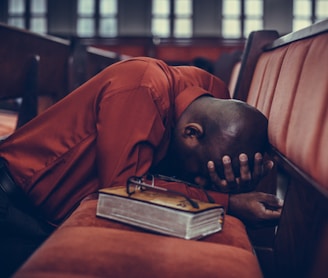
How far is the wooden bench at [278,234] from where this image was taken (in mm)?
942

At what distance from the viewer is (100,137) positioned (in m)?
1.51

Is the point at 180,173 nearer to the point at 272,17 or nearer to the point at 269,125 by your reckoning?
the point at 269,125

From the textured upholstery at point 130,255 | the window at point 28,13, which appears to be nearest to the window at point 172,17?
the window at point 28,13

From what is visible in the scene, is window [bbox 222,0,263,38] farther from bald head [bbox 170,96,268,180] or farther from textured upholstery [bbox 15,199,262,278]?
textured upholstery [bbox 15,199,262,278]

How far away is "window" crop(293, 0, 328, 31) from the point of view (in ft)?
50.0

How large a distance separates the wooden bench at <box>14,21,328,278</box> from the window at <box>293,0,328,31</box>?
14563mm

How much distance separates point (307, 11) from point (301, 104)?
15.1 m

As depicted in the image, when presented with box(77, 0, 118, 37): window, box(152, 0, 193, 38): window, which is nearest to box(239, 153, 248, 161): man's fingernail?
box(152, 0, 193, 38): window

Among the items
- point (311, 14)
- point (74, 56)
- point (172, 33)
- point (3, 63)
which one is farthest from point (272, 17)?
point (3, 63)

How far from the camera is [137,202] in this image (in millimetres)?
1171

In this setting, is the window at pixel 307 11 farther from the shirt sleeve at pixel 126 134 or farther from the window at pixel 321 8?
the shirt sleeve at pixel 126 134

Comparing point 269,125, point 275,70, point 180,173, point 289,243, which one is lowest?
point 289,243

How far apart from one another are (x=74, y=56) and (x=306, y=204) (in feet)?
9.11

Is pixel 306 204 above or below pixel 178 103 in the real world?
below
